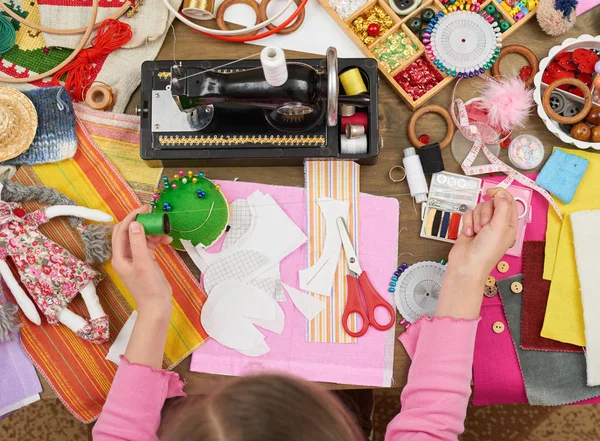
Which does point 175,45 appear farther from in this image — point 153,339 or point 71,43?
point 153,339

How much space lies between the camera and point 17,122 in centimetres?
110

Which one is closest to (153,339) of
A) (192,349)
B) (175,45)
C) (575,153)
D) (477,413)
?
(192,349)

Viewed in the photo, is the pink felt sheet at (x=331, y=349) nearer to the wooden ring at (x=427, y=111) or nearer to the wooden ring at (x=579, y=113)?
the wooden ring at (x=427, y=111)

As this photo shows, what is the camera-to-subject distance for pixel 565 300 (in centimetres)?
112

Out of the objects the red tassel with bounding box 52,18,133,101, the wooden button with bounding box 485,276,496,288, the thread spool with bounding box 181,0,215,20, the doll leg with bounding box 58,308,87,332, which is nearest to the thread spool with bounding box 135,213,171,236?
the doll leg with bounding box 58,308,87,332

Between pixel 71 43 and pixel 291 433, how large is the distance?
935 millimetres

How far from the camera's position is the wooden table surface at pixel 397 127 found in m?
1.14

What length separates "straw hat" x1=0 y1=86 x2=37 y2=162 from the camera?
43.1 inches

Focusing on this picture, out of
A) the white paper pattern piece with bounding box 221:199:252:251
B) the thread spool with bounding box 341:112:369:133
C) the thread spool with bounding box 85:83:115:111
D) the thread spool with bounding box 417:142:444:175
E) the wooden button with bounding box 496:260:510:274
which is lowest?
the wooden button with bounding box 496:260:510:274

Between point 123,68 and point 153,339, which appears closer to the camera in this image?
point 153,339

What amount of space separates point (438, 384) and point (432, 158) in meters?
0.45

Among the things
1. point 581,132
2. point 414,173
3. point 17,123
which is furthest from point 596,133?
point 17,123

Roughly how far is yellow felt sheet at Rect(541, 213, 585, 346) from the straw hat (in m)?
1.10

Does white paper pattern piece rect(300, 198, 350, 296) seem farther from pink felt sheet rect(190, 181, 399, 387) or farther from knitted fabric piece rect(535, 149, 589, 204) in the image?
knitted fabric piece rect(535, 149, 589, 204)
